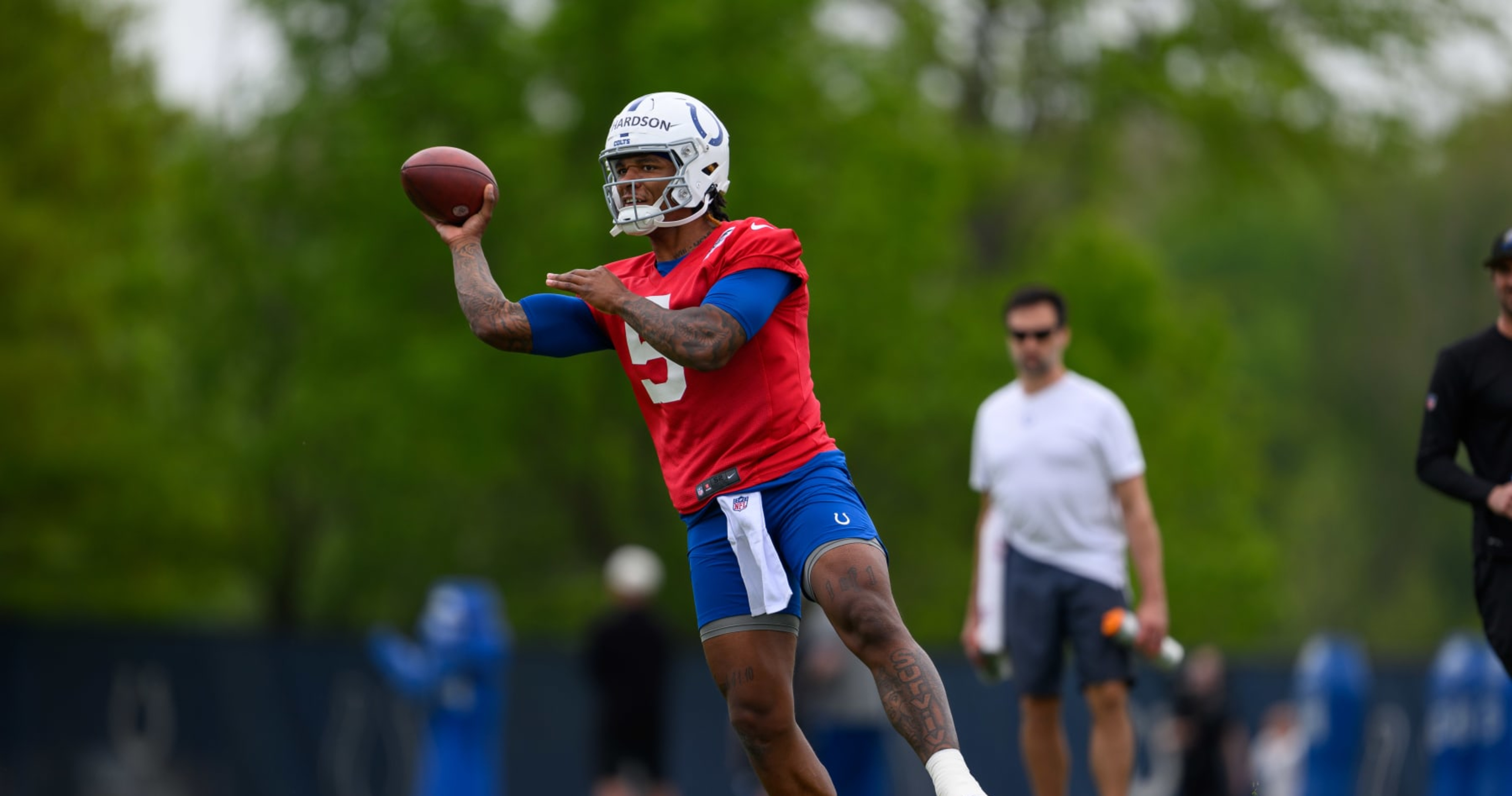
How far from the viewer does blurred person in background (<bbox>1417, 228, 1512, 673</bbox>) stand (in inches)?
283

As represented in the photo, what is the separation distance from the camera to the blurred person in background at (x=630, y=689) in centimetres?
1534

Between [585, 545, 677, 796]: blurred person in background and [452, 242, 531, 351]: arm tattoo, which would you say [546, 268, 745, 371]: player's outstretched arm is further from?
[585, 545, 677, 796]: blurred person in background

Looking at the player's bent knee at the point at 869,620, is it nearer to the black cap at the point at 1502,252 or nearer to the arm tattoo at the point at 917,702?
the arm tattoo at the point at 917,702

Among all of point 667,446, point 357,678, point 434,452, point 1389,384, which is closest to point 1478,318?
point 1389,384

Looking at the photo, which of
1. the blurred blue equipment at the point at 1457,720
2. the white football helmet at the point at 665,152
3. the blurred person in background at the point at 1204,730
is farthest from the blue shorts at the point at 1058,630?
the blurred blue equipment at the point at 1457,720

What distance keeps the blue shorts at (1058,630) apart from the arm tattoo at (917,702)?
120 inches

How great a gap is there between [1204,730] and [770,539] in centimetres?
1153

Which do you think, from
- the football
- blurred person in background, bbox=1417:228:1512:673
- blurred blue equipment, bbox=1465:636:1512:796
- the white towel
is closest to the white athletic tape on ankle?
the white towel

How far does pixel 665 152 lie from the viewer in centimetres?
611

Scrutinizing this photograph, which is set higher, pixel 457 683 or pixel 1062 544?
pixel 1062 544

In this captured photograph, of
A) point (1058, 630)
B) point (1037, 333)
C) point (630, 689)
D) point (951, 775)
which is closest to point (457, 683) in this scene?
point (630, 689)

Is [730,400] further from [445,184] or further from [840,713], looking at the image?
[840,713]

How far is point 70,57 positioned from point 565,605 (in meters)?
9.81

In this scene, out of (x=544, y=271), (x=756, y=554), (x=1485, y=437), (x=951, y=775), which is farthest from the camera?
(x=544, y=271)
